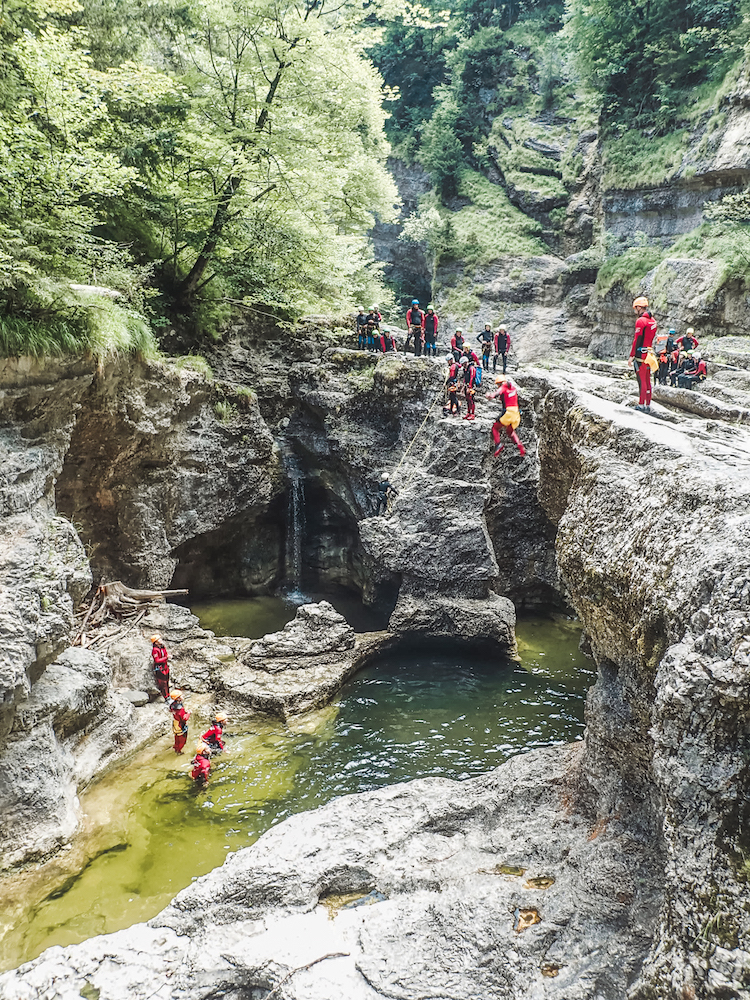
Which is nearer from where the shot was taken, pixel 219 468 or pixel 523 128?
pixel 219 468

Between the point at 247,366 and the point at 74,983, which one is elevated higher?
the point at 247,366

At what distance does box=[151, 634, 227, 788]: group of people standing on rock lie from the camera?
36.7ft

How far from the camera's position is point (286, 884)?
745 centimetres

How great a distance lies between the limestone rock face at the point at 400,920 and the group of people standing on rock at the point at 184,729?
3.17m

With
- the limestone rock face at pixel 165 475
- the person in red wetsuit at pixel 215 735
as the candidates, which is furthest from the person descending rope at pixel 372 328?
the person in red wetsuit at pixel 215 735

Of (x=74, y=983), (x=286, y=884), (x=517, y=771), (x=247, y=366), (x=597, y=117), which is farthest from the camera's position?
(x=597, y=117)

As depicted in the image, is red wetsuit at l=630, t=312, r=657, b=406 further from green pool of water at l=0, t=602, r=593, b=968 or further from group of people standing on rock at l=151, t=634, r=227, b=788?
group of people standing on rock at l=151, t=634, r=227, b=788

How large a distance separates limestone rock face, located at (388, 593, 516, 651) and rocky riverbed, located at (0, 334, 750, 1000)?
422 centimetres

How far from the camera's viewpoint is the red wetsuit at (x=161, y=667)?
13477 mm

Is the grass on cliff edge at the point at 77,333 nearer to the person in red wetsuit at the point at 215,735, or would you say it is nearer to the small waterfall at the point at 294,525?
the person in red wetsuit at the point at 215,735

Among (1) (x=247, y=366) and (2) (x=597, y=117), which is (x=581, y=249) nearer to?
(2) (x=597, y=117)

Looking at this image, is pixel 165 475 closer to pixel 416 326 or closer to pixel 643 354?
pixel 416 326

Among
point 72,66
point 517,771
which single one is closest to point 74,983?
point 517,771

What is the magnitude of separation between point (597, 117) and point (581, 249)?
21.6ft
